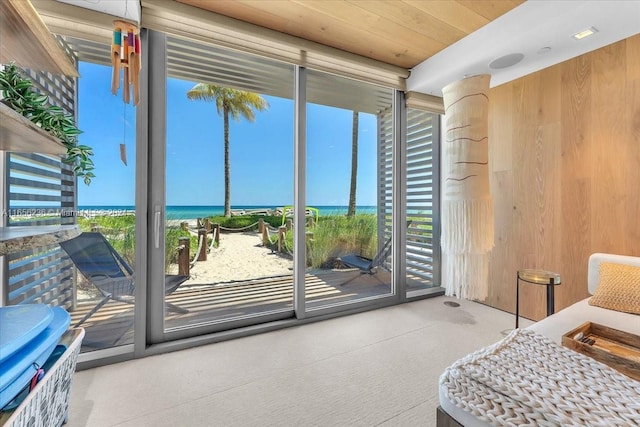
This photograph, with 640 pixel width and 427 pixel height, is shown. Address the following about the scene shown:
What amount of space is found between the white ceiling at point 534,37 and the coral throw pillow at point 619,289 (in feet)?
5.15

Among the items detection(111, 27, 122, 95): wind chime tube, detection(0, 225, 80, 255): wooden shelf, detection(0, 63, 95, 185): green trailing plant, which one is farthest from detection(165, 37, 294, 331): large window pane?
detection(0, 225, 80, 255): wooden shelf

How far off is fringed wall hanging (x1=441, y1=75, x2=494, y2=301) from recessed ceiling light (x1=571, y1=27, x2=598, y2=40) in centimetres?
55

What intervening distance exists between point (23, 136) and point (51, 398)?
3.23 feet

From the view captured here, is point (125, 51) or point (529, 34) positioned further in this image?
point (529, 34)

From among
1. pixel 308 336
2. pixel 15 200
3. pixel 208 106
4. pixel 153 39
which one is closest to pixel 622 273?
pixel 308 336

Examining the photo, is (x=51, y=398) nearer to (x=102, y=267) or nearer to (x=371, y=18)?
(x=102, y=267)

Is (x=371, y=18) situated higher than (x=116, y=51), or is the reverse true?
(x=371, y=18)

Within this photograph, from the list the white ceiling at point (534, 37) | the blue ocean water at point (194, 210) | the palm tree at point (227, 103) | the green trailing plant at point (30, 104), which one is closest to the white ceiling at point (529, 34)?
the white ceiling at point (534, 37)

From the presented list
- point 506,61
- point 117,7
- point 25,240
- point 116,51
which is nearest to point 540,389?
point 25,240

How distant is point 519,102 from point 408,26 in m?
1.30

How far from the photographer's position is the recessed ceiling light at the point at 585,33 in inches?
71.8

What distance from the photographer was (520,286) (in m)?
2.54

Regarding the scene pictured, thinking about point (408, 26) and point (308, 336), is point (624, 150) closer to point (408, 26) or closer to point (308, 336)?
point (408, 26)

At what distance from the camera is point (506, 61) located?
226 cm
